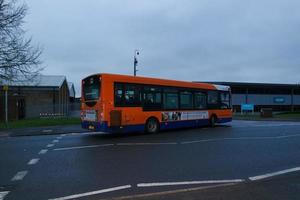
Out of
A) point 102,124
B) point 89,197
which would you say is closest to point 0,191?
point 89,197

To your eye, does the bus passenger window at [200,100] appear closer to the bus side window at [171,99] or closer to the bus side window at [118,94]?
the bus side window at [171,99]

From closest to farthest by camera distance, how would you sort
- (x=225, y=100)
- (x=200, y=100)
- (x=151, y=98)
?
(x=151, y=98)
(x=200, y=100)
(x=225, y=100)

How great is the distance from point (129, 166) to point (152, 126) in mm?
9512

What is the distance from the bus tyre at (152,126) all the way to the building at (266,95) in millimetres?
56449

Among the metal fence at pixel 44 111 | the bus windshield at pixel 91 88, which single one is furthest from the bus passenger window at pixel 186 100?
the metal fence at pixel 44 111

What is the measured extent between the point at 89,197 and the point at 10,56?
716 inches

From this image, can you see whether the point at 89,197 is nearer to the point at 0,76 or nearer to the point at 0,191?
the point at 0,191

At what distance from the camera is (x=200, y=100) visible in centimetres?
2191

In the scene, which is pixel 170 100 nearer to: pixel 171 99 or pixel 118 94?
pixel 171 99

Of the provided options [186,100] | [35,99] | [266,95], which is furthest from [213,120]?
[266,95]

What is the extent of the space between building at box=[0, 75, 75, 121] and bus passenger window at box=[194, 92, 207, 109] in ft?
48.6

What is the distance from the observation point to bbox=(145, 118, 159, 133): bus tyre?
721 inches

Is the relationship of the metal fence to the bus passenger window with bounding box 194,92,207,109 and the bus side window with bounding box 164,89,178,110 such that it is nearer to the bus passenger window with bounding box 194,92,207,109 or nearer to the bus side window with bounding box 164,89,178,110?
the bus passenger window with bounding box 194,92,207,109

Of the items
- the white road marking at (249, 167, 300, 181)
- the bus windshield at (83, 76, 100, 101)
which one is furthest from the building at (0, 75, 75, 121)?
the white road marking at (249, 167, 300, 181)
